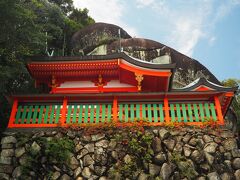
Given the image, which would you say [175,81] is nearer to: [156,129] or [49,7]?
[49,7]

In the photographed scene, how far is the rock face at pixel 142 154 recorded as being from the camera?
8.96 m

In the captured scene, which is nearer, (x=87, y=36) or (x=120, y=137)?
(x=120, y=137)

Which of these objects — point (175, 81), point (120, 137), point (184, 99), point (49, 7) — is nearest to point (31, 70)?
point (120, 137)

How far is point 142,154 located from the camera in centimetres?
935

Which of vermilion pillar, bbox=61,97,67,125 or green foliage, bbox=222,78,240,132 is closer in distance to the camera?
vermilion pillar, bbox=61,97,67,125

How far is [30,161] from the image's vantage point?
363 inches

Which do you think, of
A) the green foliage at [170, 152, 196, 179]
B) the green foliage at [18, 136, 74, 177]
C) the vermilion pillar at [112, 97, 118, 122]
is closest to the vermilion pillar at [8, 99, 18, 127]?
the green foliage at [18, 136, 74, 177]

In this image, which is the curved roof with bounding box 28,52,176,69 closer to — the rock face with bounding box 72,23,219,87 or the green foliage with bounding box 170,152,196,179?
the green foliage with bounding box 170,152,196,179

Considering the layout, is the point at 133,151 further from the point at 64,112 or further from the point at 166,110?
the point at 64,112

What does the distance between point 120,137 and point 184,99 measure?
9.75 feet

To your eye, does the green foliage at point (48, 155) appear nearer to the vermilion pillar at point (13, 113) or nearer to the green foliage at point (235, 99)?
the vermilion pillar at point (13, 113)

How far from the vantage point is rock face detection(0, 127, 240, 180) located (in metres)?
8.96

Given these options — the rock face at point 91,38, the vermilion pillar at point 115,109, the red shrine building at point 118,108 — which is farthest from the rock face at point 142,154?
the rock face at point 91,38

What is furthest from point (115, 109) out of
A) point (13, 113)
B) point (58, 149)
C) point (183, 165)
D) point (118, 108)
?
point (13, 113)
